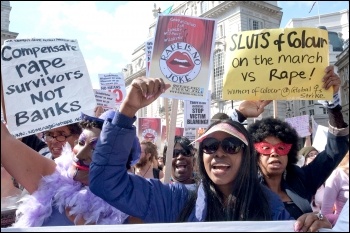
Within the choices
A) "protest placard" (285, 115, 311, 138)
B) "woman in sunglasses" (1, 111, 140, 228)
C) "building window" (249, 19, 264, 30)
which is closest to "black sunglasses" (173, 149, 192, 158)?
"woman in sunglasses" (1, 111, 140, 228)

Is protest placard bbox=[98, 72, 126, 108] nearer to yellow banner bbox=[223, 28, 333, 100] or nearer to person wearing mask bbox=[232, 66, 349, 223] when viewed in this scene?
yellow banner bbox=[223, 28, 333, 100]

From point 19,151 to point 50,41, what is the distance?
1.59 m

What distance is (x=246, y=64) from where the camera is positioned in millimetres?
3543

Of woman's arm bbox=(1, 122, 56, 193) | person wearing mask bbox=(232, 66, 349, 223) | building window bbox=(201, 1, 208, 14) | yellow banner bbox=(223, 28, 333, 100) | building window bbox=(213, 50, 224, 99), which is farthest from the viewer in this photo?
building window bbox=(201, 1, 208, 14)

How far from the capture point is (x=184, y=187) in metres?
2.23

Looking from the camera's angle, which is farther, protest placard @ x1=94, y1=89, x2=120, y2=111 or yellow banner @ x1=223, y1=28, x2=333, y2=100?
protest placard @ x1=94, y1=89, x2=120, y2=111

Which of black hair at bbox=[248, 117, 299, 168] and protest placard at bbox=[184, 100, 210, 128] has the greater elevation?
protest placard at bbox=[184, 100, 210, 128]

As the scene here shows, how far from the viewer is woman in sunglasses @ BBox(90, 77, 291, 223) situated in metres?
1.96

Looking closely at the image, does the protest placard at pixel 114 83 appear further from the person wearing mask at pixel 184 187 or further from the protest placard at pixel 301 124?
the person wearing mask at pixel 184 187

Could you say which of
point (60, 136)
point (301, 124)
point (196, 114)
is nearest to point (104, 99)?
point (196, 114)

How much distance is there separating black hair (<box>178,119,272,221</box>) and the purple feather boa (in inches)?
20.0

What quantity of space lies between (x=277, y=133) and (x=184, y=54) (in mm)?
1235

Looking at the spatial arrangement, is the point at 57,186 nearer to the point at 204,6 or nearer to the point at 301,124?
the point at 301,124

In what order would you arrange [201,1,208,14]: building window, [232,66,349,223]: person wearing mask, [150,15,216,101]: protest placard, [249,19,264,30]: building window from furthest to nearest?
[201,1,208,14]: building window < [249,19,264,30]: building window < [150,15,216,101]: protest placard < [232,66,349,223]: person wearing mask
